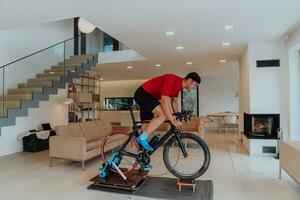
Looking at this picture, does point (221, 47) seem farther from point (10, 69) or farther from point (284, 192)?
point (10, 69)

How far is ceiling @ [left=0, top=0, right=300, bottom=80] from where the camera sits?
10.6ft

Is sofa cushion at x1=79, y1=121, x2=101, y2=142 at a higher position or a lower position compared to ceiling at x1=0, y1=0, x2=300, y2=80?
lower

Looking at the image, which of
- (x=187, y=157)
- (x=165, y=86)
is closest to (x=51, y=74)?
(x=165, y=86)

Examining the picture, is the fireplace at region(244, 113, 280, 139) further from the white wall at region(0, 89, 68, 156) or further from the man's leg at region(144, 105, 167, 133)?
the white wall at region(0, 89, 68, 156)

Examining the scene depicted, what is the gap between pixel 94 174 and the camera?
12.5ft

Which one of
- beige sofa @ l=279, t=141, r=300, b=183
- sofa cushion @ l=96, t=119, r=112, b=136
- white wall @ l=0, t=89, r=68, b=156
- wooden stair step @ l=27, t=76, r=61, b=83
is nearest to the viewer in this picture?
beige sofa @ l=279, t=141, r=300, b=183

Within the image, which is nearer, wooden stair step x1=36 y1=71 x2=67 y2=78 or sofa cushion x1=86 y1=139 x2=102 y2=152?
sofa cushion x1=86 y1=139 x2=102 y2=152

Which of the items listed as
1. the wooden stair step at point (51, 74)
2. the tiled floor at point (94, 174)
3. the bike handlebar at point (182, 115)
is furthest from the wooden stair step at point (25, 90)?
the bike handlebar at point (182, 115)

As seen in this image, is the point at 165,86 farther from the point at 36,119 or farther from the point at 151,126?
the point at 36,119

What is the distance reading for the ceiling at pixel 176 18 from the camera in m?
3.22

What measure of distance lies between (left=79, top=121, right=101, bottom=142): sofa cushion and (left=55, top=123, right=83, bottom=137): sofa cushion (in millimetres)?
116

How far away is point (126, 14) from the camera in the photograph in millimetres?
3572

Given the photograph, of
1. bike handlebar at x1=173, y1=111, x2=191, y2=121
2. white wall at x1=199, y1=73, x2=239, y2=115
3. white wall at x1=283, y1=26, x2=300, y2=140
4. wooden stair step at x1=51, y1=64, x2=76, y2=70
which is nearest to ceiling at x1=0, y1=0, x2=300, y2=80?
white wall at x1=283, y1=26, x2=300, y2=140

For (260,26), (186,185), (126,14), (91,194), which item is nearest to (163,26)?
(126,14)
